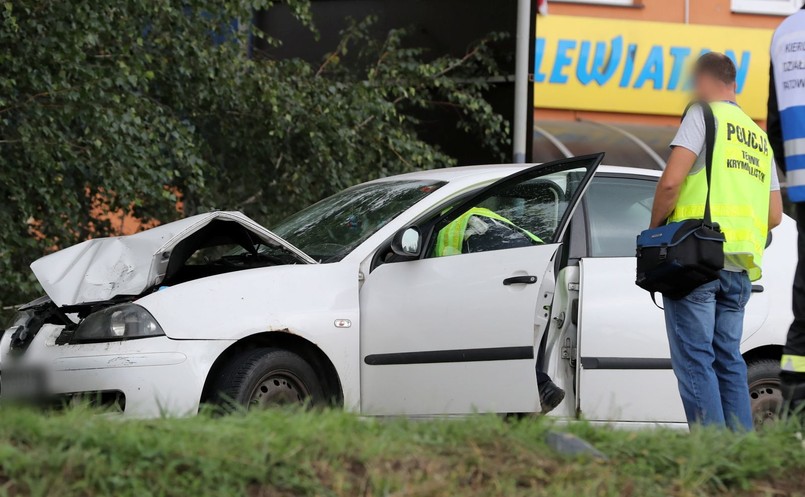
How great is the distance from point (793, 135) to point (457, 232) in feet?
6.61

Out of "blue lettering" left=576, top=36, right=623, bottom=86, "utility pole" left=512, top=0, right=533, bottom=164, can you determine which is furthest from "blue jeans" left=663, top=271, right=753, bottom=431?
"blue lettering" left=576, top=36, right=623, bottom=86

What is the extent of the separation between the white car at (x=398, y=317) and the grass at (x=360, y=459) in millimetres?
1482

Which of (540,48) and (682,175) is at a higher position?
(540,48)

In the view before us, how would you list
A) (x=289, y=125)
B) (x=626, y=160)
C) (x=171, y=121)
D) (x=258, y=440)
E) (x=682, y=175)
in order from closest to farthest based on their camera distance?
(x=258, y=440) < (x=682, y=175) < (x=171, y=121) < (x=289, y=125) < (x=626, y=160)

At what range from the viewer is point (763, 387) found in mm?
5969

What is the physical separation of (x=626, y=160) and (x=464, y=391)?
32.7ft

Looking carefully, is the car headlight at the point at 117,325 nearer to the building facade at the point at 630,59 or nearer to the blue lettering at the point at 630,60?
the building facade at the point at 630,59

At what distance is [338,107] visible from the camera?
32.9 feet

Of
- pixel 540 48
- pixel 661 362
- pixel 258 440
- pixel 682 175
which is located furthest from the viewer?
pixel 540 48

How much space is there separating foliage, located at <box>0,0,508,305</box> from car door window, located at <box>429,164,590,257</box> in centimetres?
336

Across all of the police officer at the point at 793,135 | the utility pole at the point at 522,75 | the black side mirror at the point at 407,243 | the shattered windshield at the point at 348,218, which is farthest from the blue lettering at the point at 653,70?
the police officer at the point at 793,135

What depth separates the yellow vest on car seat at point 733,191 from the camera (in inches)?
182

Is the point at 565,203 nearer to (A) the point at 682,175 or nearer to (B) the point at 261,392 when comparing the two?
(A) the point at 682,175

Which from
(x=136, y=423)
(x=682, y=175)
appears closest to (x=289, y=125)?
(x=682, y=175)
